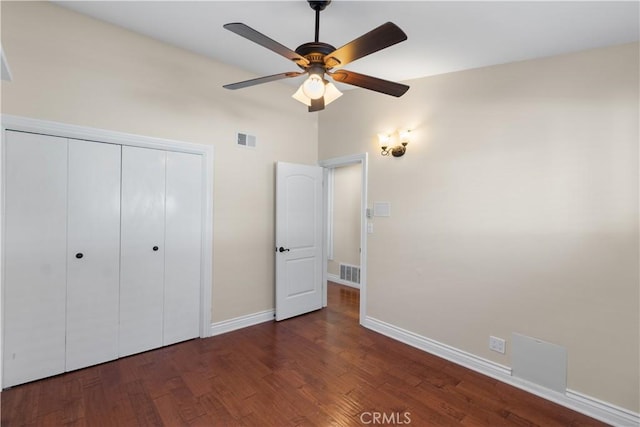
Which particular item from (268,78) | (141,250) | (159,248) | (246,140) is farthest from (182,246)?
(268,78)

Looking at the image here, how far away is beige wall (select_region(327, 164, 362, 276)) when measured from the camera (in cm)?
544

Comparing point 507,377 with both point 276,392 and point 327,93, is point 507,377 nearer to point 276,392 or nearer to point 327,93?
point 276,392

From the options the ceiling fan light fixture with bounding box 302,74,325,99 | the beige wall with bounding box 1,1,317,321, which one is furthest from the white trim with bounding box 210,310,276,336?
the ceiling fan light fixture with bounding box 302,74,325,99

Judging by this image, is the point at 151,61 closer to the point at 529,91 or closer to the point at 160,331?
the point at 160,331

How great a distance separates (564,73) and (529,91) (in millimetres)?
233

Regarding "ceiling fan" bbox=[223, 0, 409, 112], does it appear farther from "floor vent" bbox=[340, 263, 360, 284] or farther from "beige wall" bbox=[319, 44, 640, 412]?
"floor vent" bbox=[340, 263, 360, 284]

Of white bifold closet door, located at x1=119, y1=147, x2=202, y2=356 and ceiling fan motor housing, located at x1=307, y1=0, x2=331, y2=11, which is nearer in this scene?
ceiling fan motor housing, located at x1=307, y1=0, x2=331, y2=11

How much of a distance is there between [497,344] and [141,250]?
335 cm

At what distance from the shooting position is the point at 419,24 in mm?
2213

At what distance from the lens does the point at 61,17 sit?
95.9 inches

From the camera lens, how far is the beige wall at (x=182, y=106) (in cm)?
235

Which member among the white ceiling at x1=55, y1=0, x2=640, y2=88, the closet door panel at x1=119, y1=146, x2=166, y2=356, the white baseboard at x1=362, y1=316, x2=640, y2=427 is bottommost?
the white baseboard at x1=362, y1=316, x2=640, y2=427

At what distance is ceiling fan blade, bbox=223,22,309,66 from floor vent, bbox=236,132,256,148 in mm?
1728

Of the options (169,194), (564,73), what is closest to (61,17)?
(169,194)
